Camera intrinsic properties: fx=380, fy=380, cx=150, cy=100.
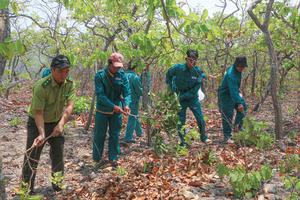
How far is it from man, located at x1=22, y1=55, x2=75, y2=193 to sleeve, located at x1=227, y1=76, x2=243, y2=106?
3.04m

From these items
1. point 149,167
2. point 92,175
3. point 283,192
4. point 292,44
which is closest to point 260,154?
point 283,192

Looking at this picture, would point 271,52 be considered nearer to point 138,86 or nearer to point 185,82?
point 185,82

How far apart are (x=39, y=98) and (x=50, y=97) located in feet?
0.58

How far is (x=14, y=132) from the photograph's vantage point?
9328 millimetres

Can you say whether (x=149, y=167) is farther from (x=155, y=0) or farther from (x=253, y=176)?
(x=155, y=0)

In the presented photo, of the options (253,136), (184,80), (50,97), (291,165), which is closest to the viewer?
(50,97)

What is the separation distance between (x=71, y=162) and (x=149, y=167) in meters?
2.02

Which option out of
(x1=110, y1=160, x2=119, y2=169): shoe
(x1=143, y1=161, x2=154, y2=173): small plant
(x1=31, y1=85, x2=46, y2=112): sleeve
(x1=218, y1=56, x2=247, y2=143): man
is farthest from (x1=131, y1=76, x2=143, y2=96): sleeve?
(x1=31, y1=85, x2=46, y2=112): sleeve

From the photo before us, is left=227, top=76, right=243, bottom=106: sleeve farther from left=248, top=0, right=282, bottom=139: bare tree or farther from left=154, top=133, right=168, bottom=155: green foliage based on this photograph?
left=154, top=133, right=168, bottom=155: green foliage

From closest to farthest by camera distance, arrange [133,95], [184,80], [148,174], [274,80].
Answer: [148,174] < [184,80] < [274,80] < [133,95]

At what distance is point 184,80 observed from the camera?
21.7 ft

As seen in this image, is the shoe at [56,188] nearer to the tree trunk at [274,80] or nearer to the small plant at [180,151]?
the small plant at [180,151]

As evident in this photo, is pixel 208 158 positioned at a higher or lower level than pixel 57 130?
lower

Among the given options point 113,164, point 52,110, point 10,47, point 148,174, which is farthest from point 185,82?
point 10,47
